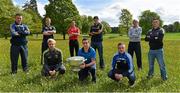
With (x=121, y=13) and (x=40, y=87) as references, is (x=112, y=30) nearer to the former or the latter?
(x=121, y=13)

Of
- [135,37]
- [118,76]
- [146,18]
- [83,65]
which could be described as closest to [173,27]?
[146,18]

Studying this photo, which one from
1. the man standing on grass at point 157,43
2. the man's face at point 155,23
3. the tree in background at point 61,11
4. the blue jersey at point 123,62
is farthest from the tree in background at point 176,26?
the blue jersey at point 123,62

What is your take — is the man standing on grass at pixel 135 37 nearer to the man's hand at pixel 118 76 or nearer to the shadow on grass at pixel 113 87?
the shadow on grass at pixel 113 87

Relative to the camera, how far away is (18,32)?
17.0 metres

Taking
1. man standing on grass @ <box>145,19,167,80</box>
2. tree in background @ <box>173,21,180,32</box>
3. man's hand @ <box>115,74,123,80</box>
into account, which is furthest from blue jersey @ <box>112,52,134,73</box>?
tree in background @ <box>173,21,180,32</box>

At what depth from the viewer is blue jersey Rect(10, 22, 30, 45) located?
55.8 feet

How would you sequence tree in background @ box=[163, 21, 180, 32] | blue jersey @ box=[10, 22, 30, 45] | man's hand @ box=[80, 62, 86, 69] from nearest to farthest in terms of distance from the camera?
man's hand @ box=[80, 62, 86, 69], blue jersey @ box=[10, 22, 30, 45], tree in background @ box=[163, 21, 180, 32]

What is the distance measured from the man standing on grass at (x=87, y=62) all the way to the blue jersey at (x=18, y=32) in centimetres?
298

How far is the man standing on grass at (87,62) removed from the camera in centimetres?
1510

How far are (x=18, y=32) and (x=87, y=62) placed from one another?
3450 millimetres

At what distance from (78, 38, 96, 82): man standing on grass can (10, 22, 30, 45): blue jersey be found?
298 cm

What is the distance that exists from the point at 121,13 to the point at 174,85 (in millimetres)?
102811

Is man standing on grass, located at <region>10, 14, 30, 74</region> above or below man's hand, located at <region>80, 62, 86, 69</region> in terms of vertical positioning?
above

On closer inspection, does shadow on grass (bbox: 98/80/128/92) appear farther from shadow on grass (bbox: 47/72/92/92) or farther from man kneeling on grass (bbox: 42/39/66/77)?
man kneeling on grass (bbox: 42/39/66/77)
